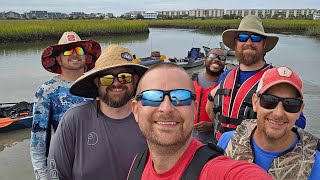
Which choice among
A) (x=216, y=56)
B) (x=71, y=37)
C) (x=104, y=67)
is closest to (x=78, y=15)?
(x=216, y=56)

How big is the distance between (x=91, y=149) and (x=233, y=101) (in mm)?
1368

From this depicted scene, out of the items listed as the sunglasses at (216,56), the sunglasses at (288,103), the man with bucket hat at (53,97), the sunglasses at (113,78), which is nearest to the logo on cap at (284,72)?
the sunglasses at (288,103)

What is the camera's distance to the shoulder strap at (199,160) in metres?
1.19

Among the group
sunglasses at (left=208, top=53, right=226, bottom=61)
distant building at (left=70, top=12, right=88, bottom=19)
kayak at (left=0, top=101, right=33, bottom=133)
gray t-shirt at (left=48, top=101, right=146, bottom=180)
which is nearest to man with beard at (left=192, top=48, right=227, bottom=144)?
sunglasses at (left=208, top=53, right=226, bottom=61)

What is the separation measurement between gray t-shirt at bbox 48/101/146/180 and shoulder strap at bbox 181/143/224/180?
821 mm

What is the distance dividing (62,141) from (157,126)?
0.90 meters

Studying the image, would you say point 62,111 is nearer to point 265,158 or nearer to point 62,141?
point 62,141

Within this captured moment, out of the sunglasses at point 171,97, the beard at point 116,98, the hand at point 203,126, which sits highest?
the sunglasses at point 171,97

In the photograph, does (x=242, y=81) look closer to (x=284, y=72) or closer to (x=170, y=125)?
(x=284, y=72)

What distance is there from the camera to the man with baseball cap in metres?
1.69

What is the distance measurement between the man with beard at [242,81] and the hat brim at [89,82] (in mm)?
928

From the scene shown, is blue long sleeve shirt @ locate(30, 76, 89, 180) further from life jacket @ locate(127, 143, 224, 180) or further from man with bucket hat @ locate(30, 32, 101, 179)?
life jacket @ locate(127, 143, 224, 180)

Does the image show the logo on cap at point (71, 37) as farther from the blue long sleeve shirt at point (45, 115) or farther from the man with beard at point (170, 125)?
the man with beard at point (170, 125)

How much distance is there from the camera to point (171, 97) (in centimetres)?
132
